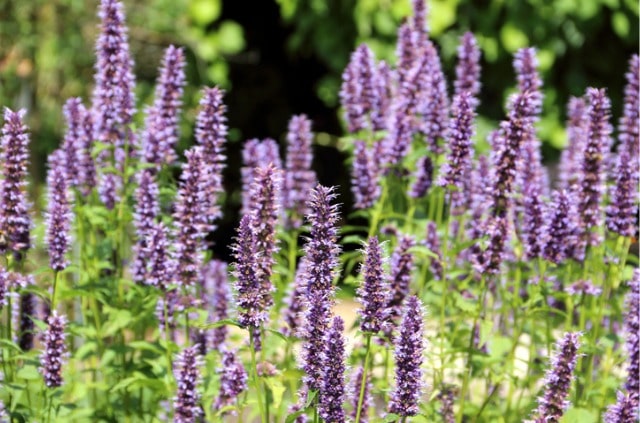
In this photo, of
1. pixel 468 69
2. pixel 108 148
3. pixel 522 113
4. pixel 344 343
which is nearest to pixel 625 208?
pixel 522 113

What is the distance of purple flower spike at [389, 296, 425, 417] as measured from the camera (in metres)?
Answer: 3.24

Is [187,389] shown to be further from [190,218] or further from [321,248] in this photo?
[321,248]

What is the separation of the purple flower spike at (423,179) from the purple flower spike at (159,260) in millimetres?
1484

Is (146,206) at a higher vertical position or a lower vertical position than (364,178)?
lower

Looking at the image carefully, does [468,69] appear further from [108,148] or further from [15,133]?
[15,133]

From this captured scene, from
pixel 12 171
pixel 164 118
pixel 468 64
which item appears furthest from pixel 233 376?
pixel 468 64

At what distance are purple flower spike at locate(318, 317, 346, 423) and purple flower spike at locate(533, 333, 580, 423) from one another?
691mm

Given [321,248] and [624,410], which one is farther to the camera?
[624,410]

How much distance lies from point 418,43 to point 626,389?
90.2 inches

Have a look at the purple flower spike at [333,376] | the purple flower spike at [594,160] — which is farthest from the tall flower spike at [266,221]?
the purple flower spike at [594,160]

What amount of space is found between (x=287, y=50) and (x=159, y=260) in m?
7.54

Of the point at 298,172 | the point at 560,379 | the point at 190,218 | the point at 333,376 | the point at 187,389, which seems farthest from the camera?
the point at 298,172

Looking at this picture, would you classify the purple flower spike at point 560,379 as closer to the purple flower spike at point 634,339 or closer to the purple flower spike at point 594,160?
the purple flower spike at point 634,339

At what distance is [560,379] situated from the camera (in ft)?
11.3
